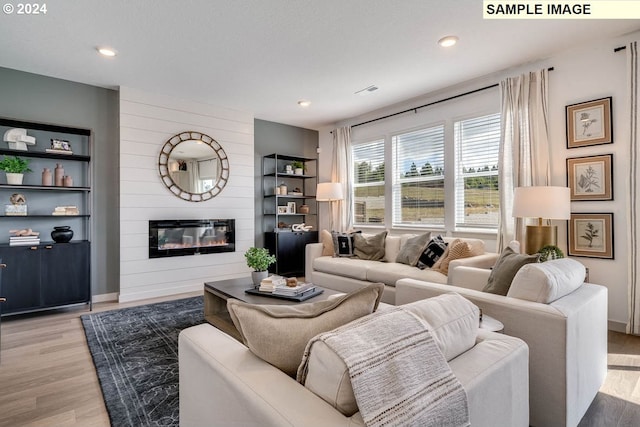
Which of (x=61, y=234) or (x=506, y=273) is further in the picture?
(x=61, y=234)

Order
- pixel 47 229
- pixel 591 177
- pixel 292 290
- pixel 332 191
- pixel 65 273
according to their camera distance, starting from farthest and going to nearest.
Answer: pixel 332 191 < pixel 47 229 < pixel 65 273 < pixel 591 177 < pixel 292 290

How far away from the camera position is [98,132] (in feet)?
13.7

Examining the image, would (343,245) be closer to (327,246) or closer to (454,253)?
(327,246)

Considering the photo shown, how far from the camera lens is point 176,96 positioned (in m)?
4.56

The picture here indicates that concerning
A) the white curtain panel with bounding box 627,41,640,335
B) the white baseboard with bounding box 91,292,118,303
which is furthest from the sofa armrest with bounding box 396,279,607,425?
the white baseboard with bounding box 91,292,118,303

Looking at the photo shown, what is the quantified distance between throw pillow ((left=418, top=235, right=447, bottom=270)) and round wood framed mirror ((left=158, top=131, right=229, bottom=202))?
3148mm

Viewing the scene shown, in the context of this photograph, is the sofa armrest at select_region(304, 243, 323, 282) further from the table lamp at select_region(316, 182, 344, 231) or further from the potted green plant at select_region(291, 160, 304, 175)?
the potted green plant at select_region(291, 160, 304, 175)

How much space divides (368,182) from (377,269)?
7.11 feet

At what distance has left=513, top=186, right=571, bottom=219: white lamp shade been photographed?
Answer: 286 cm

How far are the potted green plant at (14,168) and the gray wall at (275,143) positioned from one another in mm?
2988

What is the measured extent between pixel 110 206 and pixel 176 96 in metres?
1.74

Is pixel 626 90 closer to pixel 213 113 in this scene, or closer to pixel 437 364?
pixel 437 364

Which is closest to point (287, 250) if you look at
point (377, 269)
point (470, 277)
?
point (377, 269)

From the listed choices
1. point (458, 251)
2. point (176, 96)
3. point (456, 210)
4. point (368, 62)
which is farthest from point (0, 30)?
point (456, 210)
